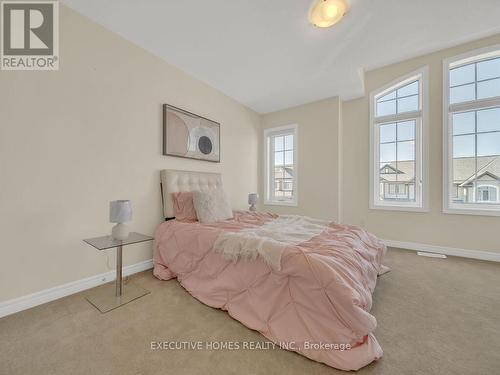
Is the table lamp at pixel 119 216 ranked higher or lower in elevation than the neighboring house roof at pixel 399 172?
lower

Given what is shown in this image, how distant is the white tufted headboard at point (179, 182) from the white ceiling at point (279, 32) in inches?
58.7

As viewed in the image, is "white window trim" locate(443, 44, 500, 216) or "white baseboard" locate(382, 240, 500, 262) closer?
"white baseboard" locate(382, 240, 500, 262)

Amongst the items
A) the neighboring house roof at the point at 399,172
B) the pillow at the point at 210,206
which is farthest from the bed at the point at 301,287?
the neighboring house roof at the point at 399,172

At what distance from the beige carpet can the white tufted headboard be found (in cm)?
97

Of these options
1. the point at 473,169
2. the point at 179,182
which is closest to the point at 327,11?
the point at 179,182

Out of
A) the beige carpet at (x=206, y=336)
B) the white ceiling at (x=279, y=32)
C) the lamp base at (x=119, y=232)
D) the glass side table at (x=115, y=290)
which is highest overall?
the white ceiling at (x=279, y=32)

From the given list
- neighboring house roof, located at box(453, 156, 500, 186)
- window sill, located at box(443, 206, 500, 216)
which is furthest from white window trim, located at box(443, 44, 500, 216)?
neighboring house roof, located at box(453, 156, 500, 186)

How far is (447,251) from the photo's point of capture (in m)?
3.03

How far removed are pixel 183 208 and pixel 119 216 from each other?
2.89 feet

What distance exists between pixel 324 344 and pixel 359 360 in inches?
7.1

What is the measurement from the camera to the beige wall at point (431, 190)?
2.89m

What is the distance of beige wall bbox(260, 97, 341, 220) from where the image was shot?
363 centimetres

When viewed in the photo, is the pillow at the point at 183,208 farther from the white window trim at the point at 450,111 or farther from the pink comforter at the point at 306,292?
the white window trim at the point at 450,111

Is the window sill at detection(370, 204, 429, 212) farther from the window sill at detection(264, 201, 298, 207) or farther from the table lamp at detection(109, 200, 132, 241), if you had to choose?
the table lamp at detection(109, 200, 132, 241)
